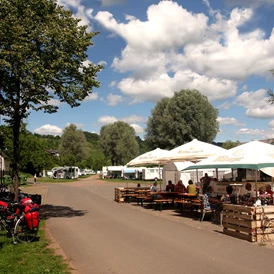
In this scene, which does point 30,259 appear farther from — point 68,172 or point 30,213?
point 68,172

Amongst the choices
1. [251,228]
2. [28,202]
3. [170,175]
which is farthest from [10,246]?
[170,175]

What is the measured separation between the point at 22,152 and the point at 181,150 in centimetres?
3386

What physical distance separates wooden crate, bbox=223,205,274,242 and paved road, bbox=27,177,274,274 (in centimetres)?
28

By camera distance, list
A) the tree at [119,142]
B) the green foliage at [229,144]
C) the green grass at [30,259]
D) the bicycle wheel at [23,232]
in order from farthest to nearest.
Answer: the green foliage at [229,144] < the tree at [119,142] < the bicycle wheel at [23,232] < the green grass at [30,259]

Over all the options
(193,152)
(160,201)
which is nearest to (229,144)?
(193,152)

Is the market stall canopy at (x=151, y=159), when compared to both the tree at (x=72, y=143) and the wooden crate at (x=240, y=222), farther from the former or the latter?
the tree at (x=72, y=143)

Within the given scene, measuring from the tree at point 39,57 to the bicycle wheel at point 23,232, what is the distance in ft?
13.6

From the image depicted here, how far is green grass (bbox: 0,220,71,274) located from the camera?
6.28 metres

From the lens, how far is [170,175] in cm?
2581

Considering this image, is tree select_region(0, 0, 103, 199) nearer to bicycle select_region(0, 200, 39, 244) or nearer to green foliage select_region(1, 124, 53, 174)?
bicycle select_region(0, 200, 39, 244)

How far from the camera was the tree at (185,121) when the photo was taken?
160 ft

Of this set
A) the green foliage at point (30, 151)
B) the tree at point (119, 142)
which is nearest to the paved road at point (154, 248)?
the green foliage at point (30, 151)

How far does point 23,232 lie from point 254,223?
570 centimetres

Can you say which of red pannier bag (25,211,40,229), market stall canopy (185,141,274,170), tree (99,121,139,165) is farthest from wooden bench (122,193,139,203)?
tree (99,121,139,165)
